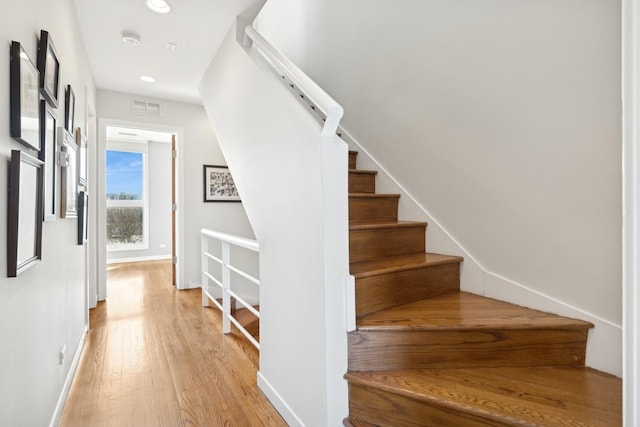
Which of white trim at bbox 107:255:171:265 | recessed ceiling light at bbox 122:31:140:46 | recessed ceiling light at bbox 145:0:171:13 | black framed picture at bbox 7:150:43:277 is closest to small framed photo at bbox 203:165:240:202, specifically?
recessed ceiling light at bbox 122:31:140:46

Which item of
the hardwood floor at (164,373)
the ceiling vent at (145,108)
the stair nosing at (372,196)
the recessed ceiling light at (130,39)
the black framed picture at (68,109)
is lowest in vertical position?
the hardwood floor at (164,373)

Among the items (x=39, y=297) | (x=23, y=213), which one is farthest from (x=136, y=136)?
(x=23, y=213)

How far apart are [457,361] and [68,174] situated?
2173mm

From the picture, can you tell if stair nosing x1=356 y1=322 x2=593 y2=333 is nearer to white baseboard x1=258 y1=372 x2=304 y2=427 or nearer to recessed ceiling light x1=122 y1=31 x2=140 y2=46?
white baseboard x1=258 y1=372 x2=304 y2=427

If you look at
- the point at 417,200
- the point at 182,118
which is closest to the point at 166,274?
the point at 182,118

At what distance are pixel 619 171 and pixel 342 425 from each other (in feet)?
4.62

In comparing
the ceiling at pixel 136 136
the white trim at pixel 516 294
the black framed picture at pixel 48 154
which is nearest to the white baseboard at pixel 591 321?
the white trim at pixel 516 294

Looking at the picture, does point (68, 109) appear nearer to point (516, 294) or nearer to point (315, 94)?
point (315, 94)

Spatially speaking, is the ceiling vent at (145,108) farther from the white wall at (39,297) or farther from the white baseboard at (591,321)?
the white baseboard at (591,321)

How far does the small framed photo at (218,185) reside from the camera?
13.5ft

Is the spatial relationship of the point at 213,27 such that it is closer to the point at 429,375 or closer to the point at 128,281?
the point at 429,375

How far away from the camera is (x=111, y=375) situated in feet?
6.61

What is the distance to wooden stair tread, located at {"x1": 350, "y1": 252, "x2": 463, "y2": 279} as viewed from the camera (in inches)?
58.6

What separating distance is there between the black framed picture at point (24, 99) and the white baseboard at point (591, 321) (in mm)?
2128
